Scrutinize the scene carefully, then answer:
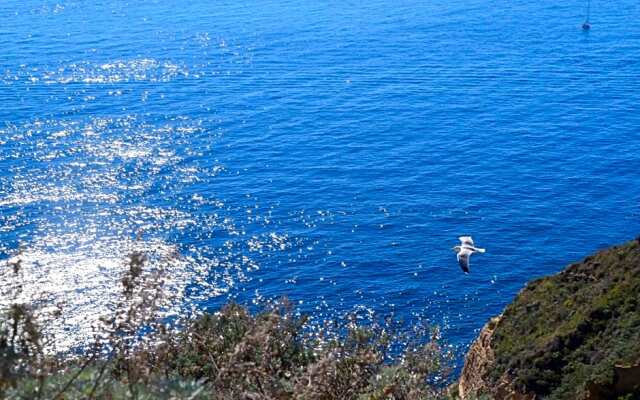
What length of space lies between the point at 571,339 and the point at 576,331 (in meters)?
0.30

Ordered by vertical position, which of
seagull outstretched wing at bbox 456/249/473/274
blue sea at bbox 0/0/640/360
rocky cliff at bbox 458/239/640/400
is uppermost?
blue sea at bbox 0/0/640/360

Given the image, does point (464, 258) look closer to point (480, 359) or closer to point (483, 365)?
point (480, 359)

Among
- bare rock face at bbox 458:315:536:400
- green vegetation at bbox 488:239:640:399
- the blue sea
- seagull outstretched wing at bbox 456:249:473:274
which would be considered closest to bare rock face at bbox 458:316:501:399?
bare rock face at bbox 458:315:536:400

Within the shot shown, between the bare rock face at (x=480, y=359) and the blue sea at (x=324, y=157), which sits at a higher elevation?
the blue sea at (x=324, y=157)

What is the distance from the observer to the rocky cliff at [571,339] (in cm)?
2301

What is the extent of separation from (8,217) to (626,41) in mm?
69350

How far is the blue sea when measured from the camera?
52.7 metres

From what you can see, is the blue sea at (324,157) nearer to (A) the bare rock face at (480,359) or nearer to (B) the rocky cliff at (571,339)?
(A) the bare rock face at (480,359)

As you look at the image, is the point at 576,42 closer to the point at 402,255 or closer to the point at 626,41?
the point at 626,41

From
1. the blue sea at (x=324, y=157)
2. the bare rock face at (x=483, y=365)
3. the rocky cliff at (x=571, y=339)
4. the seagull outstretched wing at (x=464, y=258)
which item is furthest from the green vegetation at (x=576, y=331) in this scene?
the blue sea at (x=324, y=157)

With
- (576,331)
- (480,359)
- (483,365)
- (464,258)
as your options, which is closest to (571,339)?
(576,331)

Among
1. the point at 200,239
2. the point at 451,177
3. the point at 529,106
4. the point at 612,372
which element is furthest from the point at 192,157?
the point at 612,372

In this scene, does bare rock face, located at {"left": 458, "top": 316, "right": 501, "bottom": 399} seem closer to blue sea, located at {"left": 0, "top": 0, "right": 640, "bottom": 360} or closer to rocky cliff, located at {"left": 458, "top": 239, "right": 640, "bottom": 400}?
rocky cliff, located at {"left": 458, "top": 239, "right": 640, "bottom": 400}

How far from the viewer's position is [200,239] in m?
56.6
